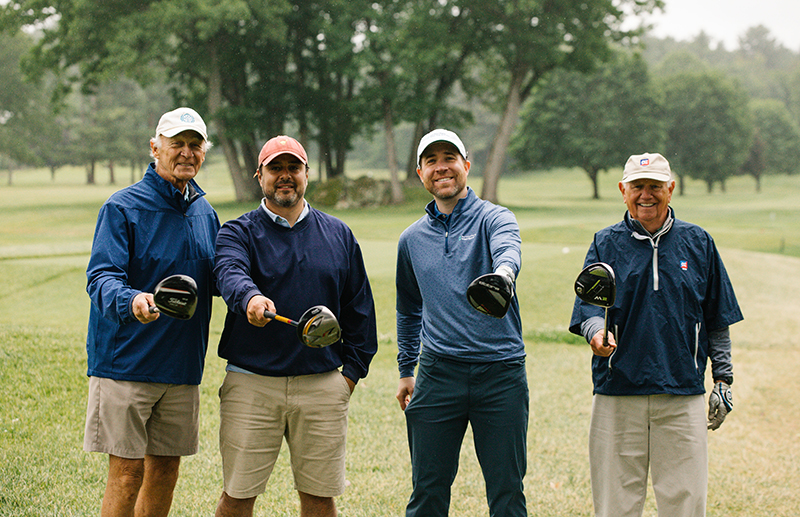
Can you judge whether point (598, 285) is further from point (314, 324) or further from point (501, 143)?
point (501, 143)

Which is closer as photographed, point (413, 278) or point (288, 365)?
point (288, 365)

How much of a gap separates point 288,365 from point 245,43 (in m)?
38.4

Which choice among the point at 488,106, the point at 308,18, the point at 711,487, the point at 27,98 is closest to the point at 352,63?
the point at 308,18

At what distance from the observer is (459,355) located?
3.61 meters

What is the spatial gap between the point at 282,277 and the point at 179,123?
100 centimetres

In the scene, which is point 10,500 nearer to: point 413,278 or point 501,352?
point 413,278

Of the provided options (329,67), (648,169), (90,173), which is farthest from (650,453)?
(90,173)

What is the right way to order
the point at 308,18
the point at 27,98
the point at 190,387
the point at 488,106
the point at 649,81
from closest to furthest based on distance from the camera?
the point at 190,387, the point at 308,18, the point at 488,106, the point at 27,98, the point at 649,81

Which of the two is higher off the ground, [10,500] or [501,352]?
[501,352]

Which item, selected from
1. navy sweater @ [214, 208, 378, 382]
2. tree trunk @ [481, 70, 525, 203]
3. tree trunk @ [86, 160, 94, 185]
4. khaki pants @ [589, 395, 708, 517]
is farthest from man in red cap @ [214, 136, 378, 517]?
tree trunk @ [86, 160, 94, 185]

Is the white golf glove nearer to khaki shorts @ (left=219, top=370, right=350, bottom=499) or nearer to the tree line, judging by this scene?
khaki shorts @ (left=219, top=370, right=350, bottom=499)

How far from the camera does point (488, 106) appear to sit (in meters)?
47.5

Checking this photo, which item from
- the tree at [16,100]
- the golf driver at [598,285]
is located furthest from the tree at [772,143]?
the golf driver at [598,285]

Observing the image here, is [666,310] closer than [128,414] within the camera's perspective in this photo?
No
